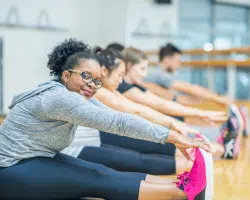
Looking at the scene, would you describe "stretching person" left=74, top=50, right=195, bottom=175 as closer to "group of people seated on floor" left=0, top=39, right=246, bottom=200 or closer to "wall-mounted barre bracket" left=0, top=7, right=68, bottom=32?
"group of people seated on floor" left=0, top=39, right=246, bottom=200

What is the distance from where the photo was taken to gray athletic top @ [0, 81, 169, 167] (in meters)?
1.81

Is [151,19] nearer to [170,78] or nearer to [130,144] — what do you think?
[170,78]

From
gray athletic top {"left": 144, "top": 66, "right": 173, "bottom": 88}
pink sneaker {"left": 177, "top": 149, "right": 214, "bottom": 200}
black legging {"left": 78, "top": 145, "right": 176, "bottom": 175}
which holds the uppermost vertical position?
gray athletic top {"left": 144, "top": 66, "right": 173, "bottom": 88}

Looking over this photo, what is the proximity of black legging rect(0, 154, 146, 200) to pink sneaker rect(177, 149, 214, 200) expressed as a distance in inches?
9.3

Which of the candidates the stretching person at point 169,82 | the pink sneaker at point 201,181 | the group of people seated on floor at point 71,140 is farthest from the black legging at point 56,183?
the stretching person at point 169,82

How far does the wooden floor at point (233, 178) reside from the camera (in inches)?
95.6

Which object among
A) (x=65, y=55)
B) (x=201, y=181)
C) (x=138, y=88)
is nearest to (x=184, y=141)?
(x=201, y=181)

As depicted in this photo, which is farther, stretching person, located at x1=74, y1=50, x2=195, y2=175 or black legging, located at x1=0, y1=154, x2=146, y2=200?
stretching person, located at x1=74, y1=50, x2=195, y2=175

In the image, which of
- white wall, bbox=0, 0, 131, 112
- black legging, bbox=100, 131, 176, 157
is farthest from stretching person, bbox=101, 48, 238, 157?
white wall, bbox=0, 0, 131, 112

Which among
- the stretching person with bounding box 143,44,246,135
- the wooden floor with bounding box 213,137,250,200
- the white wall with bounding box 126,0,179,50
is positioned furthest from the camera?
the white wall with bounding box 126,0,179,50

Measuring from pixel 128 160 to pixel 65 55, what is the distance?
0.90m

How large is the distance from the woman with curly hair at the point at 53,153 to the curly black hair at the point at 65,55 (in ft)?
0.07

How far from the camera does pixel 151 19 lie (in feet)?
28.6

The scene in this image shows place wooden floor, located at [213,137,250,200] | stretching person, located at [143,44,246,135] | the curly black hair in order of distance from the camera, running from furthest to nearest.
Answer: stretching person, located at [143,44,246,135], wooden floor, located at [213,137,250,200], the curly black hair
